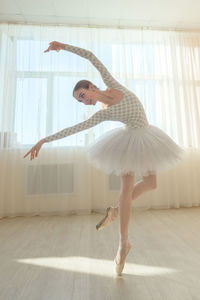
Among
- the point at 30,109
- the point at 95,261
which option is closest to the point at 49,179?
the point at 30,109

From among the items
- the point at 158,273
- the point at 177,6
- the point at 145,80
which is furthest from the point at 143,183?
the point at 177,6

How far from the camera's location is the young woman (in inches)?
47.3

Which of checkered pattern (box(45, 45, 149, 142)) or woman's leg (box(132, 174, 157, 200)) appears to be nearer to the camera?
checkered pattern (box(45, 45, 149, 142))

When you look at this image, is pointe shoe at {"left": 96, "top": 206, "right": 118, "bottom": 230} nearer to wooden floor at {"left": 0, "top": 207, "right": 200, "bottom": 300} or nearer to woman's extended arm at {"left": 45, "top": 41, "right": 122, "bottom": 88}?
wooden floor at {"left": 0, "top": 207, "right": 200, "bottom": 300}

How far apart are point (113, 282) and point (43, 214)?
1849 mm

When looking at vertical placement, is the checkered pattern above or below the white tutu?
above

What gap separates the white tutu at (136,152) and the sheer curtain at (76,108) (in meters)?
1.45

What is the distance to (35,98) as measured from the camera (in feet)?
9.41

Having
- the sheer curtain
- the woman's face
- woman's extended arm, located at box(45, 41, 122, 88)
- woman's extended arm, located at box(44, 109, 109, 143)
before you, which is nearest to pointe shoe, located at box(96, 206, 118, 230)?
woman's extended arm, located at box(44, 109, 109, 143)

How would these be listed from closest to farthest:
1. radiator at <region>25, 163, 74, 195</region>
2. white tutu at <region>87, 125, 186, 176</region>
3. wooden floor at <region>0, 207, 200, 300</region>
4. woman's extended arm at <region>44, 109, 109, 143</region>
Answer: wooden floor at <region>0, 207, 200, 300</region> < woman's extended arm at <region>44, 109, 109, 143</region> < white tutu at <region>87, 125, 186, 176</region> < radiator at <region>25, 163, 74, 195</region>

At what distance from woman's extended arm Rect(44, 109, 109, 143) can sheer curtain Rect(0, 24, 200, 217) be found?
166cm

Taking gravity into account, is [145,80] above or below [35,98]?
above

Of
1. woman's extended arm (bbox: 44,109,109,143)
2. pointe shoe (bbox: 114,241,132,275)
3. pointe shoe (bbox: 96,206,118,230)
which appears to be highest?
woman's extended arm (bbox: 44,109,109,143)

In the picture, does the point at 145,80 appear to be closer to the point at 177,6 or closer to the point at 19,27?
the point at 177,6
